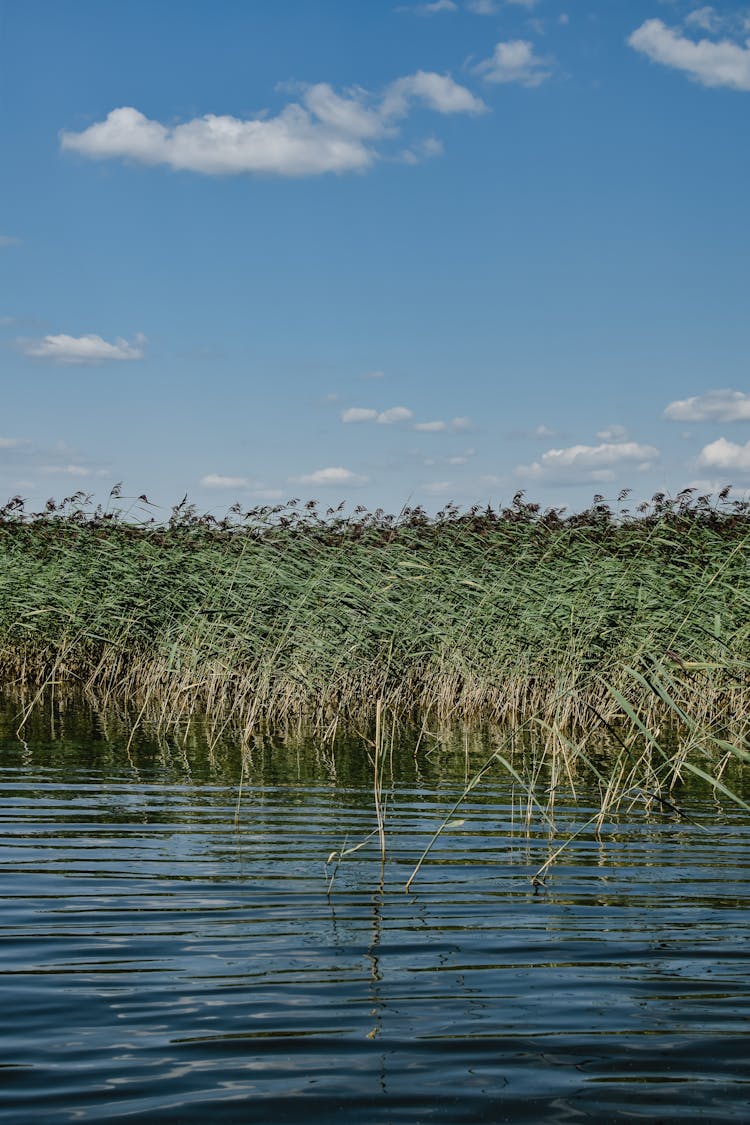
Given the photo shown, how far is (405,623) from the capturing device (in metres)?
12.7

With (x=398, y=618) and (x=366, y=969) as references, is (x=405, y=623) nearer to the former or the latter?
(x=398, y=618)

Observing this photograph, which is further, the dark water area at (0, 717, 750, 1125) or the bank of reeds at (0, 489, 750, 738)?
the bank of reeds at (0, 489, 750, 738)

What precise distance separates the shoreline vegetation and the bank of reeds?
0.03 metres

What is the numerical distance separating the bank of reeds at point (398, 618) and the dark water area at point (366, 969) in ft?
12.8

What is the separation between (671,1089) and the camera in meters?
3.29

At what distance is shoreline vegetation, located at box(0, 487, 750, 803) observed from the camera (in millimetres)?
11625

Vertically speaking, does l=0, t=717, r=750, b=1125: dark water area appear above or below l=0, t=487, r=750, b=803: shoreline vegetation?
below

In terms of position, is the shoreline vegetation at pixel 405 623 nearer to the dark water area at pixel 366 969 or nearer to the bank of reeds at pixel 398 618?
the bank of reeds at pixel 398 618

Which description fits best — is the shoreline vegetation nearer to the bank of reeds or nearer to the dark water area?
the bank of reeds

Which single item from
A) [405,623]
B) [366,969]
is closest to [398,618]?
[405,623]

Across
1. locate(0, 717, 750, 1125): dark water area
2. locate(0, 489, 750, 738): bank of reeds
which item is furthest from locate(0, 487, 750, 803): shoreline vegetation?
locate(0, 717, 750, 1125): dark water area

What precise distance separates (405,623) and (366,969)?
8477 mm

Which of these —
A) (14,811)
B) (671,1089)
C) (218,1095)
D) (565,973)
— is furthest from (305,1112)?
(14,811)

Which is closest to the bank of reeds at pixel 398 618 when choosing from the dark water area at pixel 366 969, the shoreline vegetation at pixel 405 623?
the shoreline vegetation at pixel 405 623
